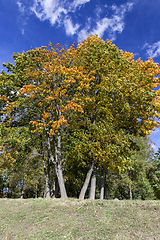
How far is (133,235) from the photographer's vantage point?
4957 millimetres

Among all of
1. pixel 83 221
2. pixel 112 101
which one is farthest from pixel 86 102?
pixel 83 221

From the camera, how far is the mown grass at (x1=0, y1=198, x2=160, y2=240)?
17.0 feet

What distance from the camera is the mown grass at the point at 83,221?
5.18 m

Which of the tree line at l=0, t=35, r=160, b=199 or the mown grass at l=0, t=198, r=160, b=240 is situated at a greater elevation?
the tree line at l=0, t=35, r=160, b=199

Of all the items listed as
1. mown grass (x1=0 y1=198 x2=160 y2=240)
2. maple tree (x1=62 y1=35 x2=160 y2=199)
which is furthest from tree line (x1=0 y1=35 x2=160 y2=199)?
mown grass (x1=0 y1=198 x2=160 y2=240)

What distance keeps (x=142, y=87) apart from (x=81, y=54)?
4910 millimetres

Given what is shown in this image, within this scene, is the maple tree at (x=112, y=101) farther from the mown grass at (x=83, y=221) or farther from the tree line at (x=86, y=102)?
the mown grass at (x=83, y=221)

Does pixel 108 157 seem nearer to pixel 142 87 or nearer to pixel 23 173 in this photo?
pixel 142 87

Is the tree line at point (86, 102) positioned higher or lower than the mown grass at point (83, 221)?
higher

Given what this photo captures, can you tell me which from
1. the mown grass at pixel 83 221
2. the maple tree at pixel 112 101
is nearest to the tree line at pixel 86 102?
the maple tree at pixel 112 101

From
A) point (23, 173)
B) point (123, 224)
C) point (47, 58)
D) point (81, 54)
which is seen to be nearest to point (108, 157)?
point (123, 224)

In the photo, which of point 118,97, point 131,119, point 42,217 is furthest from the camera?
point 131,119

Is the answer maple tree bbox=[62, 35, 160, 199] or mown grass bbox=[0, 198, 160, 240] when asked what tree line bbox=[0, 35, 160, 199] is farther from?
mown grass bbox=[0, 198, 160, 240]

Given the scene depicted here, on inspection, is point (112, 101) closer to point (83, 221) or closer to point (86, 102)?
point (86, 102)
